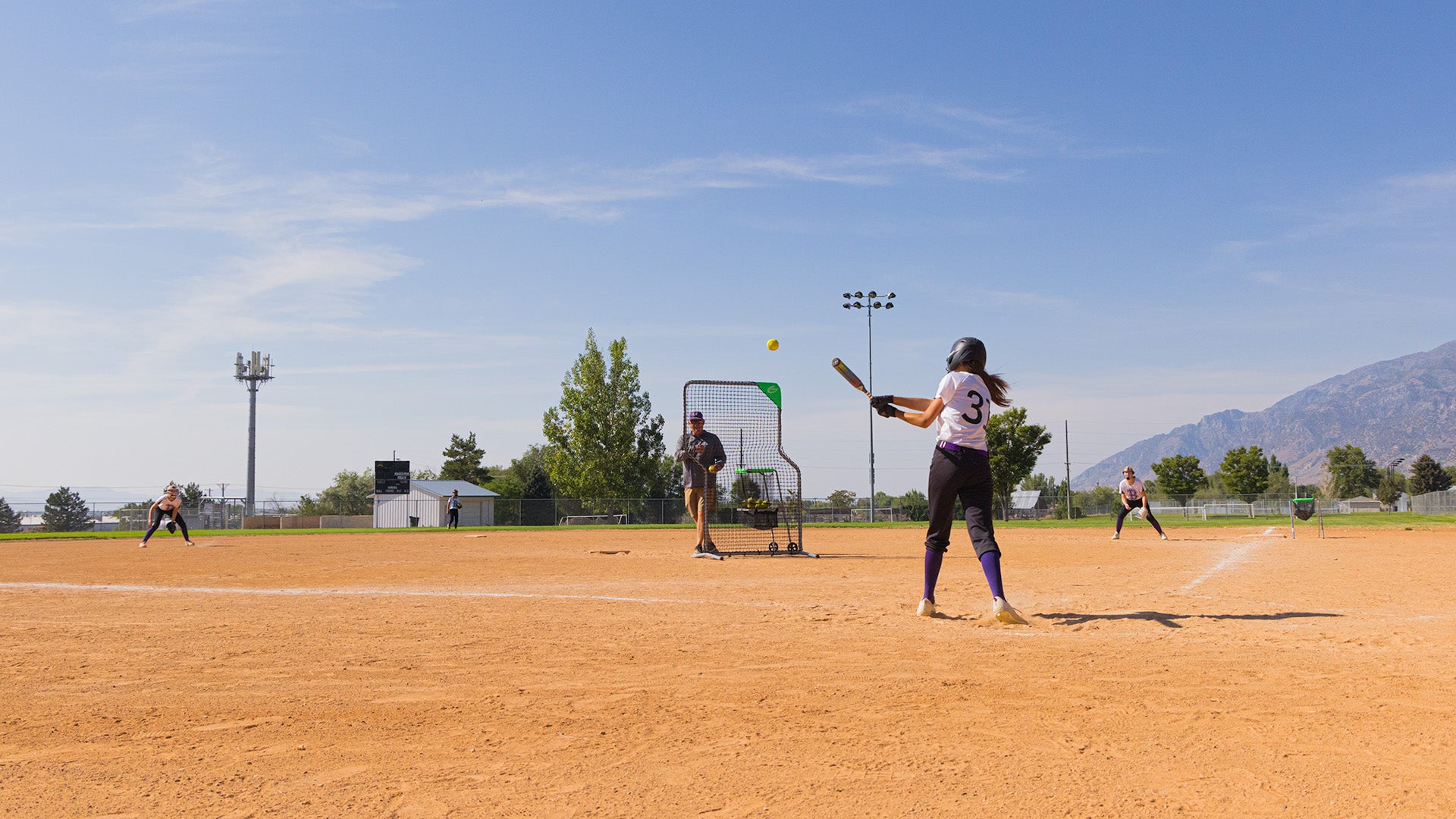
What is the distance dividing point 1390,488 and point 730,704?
448 feet

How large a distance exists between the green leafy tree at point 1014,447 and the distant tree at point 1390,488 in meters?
60.3

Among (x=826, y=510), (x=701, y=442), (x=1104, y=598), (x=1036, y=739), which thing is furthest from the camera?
(x=826, y=510)

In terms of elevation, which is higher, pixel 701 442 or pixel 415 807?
pixel 701 442

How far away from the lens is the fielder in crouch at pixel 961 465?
704 cm

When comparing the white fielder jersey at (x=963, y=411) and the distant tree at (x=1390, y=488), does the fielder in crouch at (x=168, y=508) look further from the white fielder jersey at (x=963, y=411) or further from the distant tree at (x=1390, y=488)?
the distant tree at (x=1390, y=488)

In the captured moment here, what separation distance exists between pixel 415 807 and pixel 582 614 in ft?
14.0

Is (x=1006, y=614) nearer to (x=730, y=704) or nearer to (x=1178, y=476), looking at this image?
(x=730, y=704)

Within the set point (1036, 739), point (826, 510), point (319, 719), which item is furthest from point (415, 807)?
point (826, 510)

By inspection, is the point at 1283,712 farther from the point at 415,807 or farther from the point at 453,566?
the point at 453,566

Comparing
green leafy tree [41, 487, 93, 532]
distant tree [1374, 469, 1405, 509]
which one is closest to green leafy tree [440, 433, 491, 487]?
green leafy tree [41, 487, 93, 532]

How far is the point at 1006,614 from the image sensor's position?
659 cm

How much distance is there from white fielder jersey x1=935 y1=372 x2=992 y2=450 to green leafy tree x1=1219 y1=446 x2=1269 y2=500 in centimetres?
8508

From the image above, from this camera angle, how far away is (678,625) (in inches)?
259

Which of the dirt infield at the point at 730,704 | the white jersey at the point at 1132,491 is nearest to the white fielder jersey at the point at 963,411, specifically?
the dirt infield at the point at 730,704
